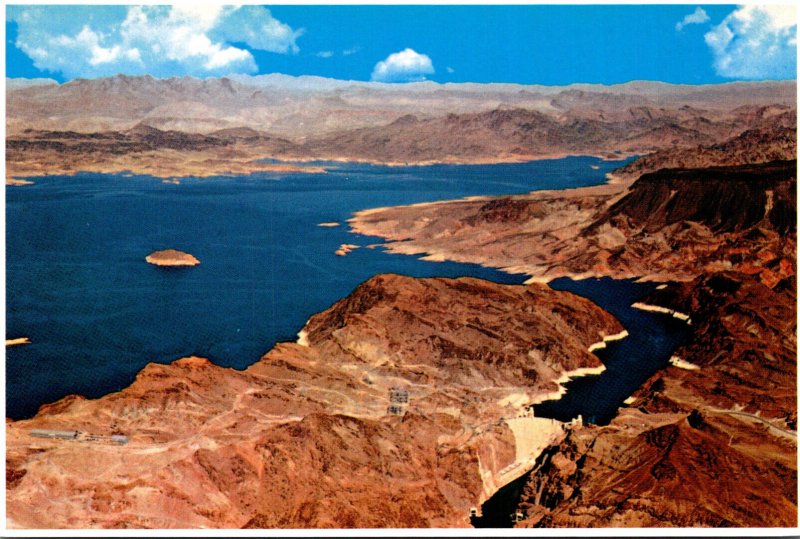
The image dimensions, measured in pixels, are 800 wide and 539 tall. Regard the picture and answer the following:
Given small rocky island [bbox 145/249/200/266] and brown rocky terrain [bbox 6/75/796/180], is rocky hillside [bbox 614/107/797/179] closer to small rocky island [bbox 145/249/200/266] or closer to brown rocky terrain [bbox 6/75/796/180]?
brown rocky terrain [bbox 6/75/796/180]

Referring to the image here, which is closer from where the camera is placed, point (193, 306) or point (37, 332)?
point (37, 332)

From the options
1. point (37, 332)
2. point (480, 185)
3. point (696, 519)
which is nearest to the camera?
point (696, 519)

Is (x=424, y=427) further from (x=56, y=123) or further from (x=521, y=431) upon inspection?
(x=56, y=123)

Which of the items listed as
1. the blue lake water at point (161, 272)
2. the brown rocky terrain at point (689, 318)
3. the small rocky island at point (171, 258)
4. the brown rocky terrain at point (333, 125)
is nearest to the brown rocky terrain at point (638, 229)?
the brown rocky terrain at point (689, 318)

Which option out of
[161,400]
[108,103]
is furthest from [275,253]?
[108,103]

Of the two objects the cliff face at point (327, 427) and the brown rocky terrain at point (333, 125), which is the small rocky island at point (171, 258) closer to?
the cliff face at point (327, 427)

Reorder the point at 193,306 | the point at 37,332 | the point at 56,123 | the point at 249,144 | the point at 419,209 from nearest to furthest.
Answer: the point at 37,332, the point at 193,306, the point at 419,209, the point at 56,123, the point at 249,144

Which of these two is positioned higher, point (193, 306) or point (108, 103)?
point (108, 103)
